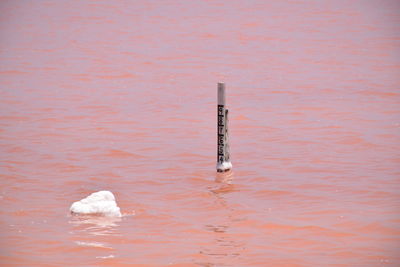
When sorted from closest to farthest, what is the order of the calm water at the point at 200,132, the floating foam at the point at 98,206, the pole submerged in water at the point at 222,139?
the calm water at the point at 200,132 → the floating foam at the point at 98,206 → the pole submerged in water at the point at 222,139

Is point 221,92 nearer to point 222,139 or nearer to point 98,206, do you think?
point 222,139

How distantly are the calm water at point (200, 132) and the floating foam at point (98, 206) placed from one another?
23 cm

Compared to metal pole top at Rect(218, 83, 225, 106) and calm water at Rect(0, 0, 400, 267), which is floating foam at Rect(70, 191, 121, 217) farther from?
metal pole top at Rect(218, 83, 225, 106)

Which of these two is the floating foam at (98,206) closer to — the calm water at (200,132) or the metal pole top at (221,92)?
the calm water at (200,132)

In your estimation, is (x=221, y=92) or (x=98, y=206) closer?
(x=98, y=206)

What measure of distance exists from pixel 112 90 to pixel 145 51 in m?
6.58

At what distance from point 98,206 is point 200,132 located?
27.9 feet

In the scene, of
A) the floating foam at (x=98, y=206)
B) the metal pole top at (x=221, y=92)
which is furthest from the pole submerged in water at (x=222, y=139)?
the floating foam at (x=98, y=206)

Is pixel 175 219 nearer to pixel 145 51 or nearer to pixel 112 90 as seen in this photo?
pixel 112 90

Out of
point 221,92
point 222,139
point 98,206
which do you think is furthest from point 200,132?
point 98,206

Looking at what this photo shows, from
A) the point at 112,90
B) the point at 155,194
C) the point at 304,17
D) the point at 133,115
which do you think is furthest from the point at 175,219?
the point at 304,17

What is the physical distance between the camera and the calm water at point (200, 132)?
13.8 m

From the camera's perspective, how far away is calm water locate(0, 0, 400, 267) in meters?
13.8

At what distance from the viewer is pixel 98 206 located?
1498 centimetres
